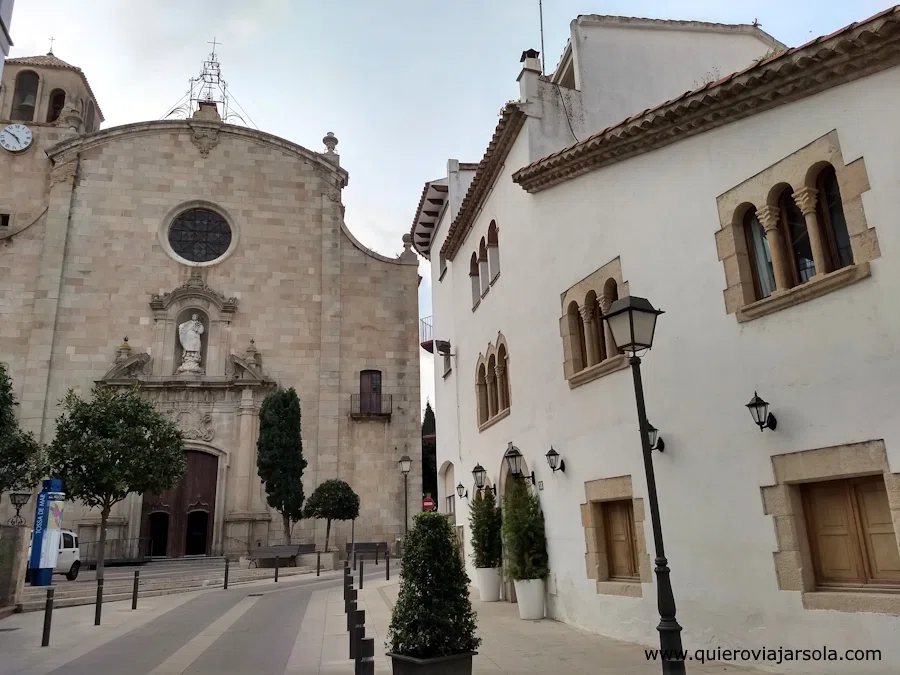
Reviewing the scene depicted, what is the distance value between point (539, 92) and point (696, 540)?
27.2 ft

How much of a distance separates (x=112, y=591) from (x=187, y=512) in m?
10.1

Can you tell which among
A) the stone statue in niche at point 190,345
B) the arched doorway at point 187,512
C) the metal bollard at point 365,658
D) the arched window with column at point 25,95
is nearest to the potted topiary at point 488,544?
the metal bollard at point 365,658

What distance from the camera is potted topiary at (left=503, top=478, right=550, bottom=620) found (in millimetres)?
11156

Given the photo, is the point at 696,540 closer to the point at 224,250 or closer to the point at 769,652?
the point at 769,652

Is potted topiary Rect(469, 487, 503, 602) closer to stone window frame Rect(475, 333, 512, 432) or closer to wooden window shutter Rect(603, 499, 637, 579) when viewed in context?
stone window frame Rect(475, 333, 512, 432)

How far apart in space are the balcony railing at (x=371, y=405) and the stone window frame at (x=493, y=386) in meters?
13.3

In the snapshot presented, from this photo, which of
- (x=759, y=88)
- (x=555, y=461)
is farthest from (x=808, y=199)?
(x=555, y=461)

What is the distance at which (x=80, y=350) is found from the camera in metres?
27.4

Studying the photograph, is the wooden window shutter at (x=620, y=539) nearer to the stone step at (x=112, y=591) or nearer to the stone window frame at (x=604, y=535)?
the stone window frame at (x=604, y=535)

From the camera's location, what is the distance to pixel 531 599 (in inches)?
438

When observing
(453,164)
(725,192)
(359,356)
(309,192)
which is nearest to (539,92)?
(725,192)

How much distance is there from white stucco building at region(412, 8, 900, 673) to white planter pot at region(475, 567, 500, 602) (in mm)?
2718

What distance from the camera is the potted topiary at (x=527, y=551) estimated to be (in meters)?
11.2

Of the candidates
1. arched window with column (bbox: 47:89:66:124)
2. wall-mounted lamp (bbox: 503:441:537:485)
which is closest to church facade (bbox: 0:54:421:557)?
arched window with column (bbox: 47:89:66:124)
